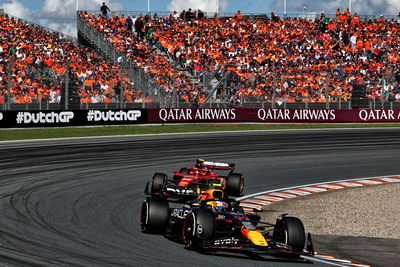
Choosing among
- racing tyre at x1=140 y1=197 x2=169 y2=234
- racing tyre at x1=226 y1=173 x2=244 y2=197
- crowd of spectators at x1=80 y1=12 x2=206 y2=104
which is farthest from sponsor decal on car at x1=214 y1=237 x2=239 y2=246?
crowd of spectators at x1=80 y1=12 x2=206 y2=104

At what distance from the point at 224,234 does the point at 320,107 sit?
Result: 26112mm

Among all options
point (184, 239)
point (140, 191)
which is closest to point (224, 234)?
point (184, 239)

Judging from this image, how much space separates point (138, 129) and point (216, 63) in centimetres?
1444

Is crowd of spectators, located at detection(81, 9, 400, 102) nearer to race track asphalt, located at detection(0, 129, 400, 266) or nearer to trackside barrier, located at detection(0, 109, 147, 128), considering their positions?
trackside barrier, located at detection(0, 109, 147, 128)

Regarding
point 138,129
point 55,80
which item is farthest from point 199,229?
point 138,129

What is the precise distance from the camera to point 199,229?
848cm

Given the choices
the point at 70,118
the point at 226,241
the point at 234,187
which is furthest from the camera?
the point at 70,118

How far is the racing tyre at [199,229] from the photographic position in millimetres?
8436

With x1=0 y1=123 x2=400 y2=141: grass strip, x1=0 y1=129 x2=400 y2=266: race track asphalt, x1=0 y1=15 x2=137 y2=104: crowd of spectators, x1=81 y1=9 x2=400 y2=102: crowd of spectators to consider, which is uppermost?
x1=81 y1=9 x2=400 y2=102: crowd of spectators

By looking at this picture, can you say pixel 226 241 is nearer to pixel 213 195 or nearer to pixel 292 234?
pixel 292 234

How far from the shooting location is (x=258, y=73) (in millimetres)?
34406

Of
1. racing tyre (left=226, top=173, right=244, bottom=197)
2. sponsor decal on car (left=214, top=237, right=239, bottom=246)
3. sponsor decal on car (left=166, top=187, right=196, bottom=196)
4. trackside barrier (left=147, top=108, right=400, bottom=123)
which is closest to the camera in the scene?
sponsor decal on car (left=214, top=237, right=239, bottom=246)

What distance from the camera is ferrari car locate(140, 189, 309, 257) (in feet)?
27.0

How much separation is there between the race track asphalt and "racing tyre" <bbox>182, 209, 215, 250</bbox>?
5.7 inches
